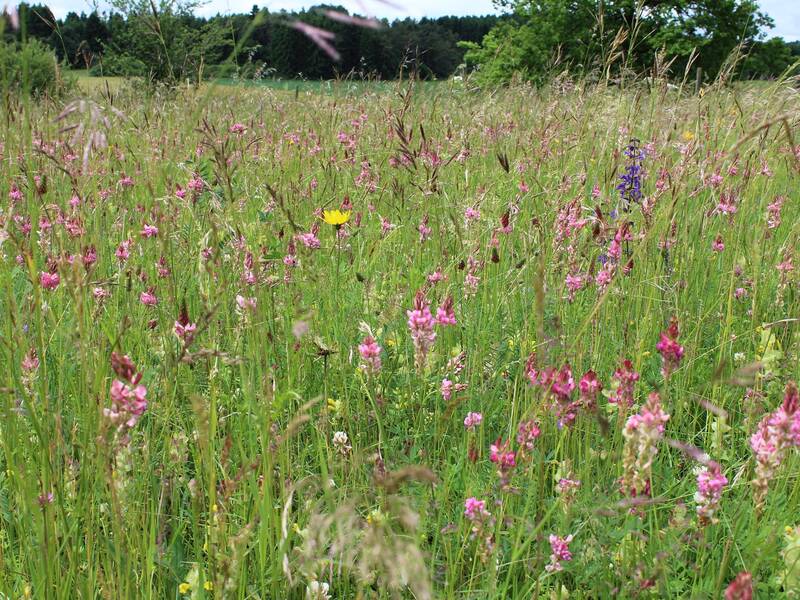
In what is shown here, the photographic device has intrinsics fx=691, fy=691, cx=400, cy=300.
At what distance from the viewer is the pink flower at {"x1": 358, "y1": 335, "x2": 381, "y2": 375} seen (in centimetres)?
145

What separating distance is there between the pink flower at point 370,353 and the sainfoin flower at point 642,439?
58 centimetres

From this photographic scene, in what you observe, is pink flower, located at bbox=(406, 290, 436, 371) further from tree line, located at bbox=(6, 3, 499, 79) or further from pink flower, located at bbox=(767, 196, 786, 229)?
pink flower, located at bbox=(767, 196, 786, 229)

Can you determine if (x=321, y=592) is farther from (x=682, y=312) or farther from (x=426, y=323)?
(x=682, y=312)

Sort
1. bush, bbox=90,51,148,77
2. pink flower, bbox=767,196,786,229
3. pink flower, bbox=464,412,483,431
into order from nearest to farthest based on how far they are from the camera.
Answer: pink flower, bbox=464,412,483,431 < pink flower, bbox=767,196,786,229 < bush, bbox=90,51,148,77

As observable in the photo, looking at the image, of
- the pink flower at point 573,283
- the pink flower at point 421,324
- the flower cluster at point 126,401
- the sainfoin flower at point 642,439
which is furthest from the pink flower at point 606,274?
the flower cluster at point 126,401

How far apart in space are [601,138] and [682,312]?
97.3 inches

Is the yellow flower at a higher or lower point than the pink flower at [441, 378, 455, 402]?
higher

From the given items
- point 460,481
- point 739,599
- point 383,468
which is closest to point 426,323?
point 383,468

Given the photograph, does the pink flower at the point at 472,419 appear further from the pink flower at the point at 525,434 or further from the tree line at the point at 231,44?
the tree line at the point at 231,44

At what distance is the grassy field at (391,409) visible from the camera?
44.1 inches

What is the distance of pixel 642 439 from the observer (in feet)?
3.27

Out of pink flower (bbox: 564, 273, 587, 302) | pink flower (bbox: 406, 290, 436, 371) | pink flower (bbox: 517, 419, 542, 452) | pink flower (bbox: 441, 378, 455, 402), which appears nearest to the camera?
pink flower (bbox: 517, 419, 542, 452)

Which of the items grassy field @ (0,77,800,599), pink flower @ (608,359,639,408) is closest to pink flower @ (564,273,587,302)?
grassy field @ (0,77,800,599)

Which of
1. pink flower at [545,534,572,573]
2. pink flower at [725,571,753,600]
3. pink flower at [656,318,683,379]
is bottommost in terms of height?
pink flower at [545,534,572,573]
